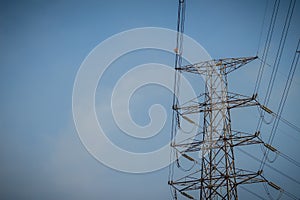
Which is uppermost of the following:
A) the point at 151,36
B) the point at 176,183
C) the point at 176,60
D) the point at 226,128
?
the point at 151,36

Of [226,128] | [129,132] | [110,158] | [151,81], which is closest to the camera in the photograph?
[226,128]

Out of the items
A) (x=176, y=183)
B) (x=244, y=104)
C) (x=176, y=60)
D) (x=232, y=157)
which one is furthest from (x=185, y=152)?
(x=176, y=60)

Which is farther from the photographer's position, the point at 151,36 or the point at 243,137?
the point at 151,36

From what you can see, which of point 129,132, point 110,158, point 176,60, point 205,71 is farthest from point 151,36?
point 110,158

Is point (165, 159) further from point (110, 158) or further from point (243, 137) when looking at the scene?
point (243, 137)

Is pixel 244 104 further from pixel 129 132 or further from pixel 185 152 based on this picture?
pixel 129 132

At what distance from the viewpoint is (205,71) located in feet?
53.1

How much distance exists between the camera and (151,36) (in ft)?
55.9

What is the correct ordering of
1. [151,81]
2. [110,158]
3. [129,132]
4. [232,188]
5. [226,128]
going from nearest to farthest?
[232,188], [226,128], [129,132], [151,81], [110,158]

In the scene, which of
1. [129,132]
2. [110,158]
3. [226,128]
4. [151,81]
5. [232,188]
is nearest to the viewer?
[232,188]

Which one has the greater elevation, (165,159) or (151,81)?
(151,81)

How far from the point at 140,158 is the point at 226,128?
6565 millimetres

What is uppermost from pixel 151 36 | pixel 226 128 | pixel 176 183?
pixel 151 36

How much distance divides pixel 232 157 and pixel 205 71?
587cm
